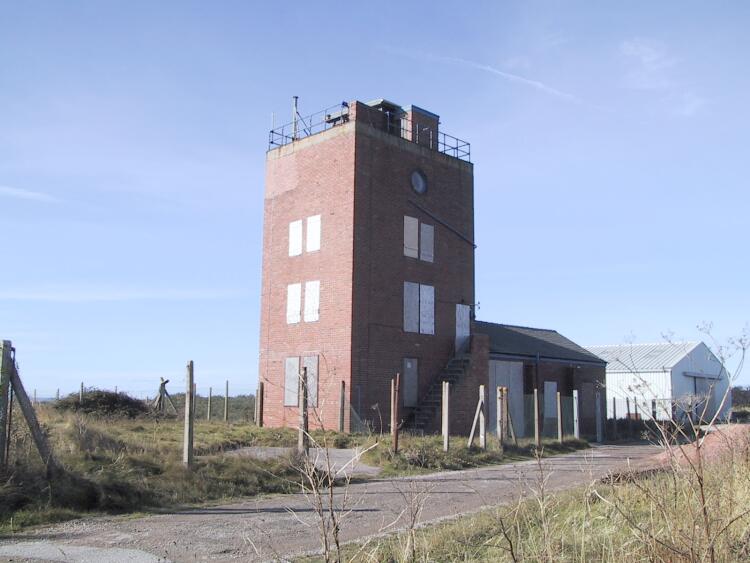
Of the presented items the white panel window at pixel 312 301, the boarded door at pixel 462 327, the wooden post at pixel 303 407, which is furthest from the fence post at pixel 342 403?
the wooden post at pixel 303 407

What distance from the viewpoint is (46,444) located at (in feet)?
33.4

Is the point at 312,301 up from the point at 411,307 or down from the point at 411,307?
up

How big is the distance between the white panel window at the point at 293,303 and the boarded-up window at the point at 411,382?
4.22 m

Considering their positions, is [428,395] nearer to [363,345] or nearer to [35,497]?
[363,345]

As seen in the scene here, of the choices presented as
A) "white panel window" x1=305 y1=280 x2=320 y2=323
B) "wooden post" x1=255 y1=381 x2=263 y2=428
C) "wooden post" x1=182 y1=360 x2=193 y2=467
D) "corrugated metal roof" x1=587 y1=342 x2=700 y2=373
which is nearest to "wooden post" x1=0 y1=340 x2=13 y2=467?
"wooden post" x1=182 y1=360 x2=193 y2=467

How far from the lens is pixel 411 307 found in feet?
84.7

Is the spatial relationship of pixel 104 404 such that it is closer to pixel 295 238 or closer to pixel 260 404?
pixel 260 404

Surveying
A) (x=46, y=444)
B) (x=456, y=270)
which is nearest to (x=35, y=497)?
(x=46, y=444)

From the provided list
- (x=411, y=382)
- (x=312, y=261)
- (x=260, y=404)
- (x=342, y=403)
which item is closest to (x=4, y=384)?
(x=342, y=403)

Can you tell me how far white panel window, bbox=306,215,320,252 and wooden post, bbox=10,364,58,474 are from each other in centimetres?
1569

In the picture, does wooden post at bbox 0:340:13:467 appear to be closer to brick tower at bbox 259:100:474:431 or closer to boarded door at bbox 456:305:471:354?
brick tower at bbox 259:100:474:431

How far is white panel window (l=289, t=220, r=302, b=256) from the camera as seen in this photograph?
1027 inches

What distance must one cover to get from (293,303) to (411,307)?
4267 mm

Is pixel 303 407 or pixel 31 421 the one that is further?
pixel 31 421
